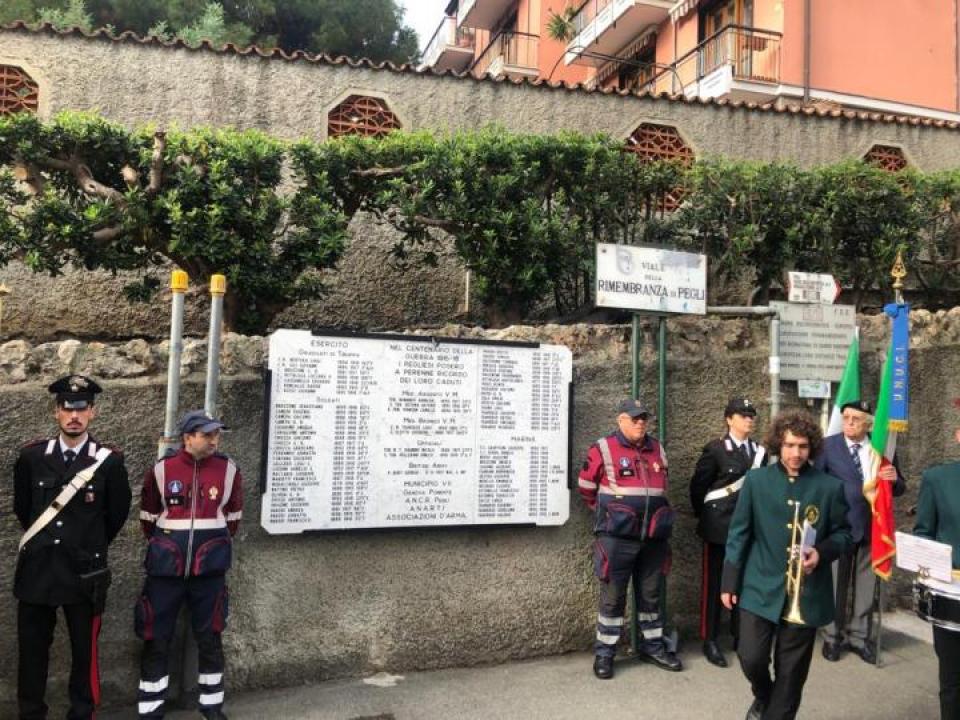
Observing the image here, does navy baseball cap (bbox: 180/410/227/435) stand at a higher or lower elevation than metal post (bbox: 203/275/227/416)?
lower

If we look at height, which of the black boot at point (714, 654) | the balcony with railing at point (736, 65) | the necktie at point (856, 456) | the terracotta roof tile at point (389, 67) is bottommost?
the black boot at point (714, 654)

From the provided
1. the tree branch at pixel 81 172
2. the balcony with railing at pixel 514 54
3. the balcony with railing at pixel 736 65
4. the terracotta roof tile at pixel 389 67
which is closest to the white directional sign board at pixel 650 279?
the tree branch at pixel 81 172

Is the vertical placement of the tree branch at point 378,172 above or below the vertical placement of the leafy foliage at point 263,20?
below

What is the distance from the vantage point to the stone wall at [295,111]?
8547 millimetres

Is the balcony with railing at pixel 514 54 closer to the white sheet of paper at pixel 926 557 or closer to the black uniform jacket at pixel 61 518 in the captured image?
the black uniform jacket at pixel 61 518

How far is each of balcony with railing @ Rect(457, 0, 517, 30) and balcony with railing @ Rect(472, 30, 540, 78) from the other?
1758 mm

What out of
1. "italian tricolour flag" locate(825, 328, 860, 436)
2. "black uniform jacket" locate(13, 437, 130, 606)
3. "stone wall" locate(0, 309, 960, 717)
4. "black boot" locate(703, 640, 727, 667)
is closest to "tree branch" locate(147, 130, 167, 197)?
"stone wall" locate(0, 309, 960, 717)

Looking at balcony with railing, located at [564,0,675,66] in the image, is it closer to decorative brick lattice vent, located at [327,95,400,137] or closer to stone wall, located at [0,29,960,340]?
stone wall, located at [0,29,960,340]

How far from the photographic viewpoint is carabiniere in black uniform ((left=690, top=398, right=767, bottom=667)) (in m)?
4.97

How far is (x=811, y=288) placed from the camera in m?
5.73

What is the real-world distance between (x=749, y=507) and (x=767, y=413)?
2.10 m

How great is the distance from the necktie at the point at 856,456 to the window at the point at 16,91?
8.79 metres

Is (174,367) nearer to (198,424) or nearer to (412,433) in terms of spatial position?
(198,424)

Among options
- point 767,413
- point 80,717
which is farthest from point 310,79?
point 80,717
